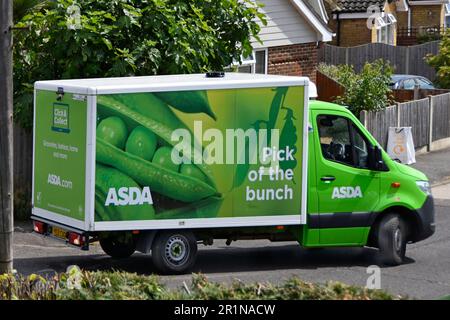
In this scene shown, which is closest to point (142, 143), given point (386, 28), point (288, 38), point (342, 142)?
point (342, 142)

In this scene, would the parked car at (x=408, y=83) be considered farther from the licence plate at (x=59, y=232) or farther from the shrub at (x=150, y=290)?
the shrub at (x=150, y=290)

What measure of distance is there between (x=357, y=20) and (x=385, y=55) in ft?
6.83

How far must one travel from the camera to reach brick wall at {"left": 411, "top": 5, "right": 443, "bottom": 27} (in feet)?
163

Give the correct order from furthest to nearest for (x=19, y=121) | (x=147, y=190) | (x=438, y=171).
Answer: (x=438, y=171)
(x=19, y=121)
(x=147, y=190)

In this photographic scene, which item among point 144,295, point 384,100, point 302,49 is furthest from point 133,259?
point 302,49

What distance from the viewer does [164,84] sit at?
41.3ft

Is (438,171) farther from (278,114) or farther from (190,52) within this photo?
(278,114)

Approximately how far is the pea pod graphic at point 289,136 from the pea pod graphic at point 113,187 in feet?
6.19

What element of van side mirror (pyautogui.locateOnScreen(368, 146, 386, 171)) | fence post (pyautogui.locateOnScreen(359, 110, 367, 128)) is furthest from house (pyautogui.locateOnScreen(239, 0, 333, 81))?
van side mirror (pyautogui.locateOnScreen(368, 146, 386, 171))

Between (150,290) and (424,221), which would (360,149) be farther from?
(150,290)

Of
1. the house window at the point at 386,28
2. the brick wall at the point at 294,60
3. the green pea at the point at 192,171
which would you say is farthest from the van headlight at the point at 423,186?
the house window at the point at 386,28

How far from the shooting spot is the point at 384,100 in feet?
77.7

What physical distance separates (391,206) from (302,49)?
12.7 metres

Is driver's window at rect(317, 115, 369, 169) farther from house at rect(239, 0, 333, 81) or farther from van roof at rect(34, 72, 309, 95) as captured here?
house at rect(239, 0, 333, 81)
